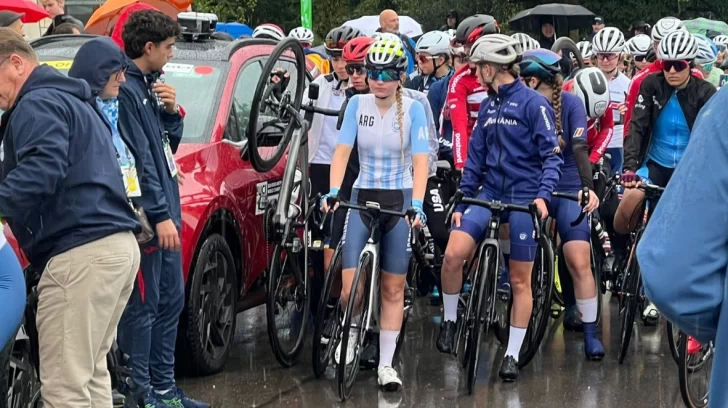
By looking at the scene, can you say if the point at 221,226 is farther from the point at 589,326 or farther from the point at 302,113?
the point at 589,326

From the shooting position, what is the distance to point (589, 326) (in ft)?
27.8

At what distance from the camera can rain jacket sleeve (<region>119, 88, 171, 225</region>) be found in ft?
19.9

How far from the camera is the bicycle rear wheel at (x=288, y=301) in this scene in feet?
25.9

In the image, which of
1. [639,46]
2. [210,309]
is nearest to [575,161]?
[210,309]

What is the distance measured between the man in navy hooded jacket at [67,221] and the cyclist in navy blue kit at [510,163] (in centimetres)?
305

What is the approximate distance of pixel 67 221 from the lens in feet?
16.4

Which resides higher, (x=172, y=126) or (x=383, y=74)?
(x=383, y=74)

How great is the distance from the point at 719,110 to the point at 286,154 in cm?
673

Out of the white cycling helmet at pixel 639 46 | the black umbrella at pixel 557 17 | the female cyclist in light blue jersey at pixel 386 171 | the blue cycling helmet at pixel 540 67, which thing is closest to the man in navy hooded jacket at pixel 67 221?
the female cyclist in light blue jersey at pixel 386 171

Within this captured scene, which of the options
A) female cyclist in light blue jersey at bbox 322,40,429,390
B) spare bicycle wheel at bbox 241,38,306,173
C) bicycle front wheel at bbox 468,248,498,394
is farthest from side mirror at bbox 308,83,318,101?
bicycle front wheel at bbox 468,248,498,394

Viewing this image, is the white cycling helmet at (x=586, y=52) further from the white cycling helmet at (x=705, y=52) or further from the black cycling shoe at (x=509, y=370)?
the black cycling shoe at (x=509, y=370)

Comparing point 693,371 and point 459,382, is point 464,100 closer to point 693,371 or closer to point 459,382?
point 459,382

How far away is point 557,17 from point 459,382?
1929cm

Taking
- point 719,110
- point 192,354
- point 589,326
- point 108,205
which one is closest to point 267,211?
point 192,354
